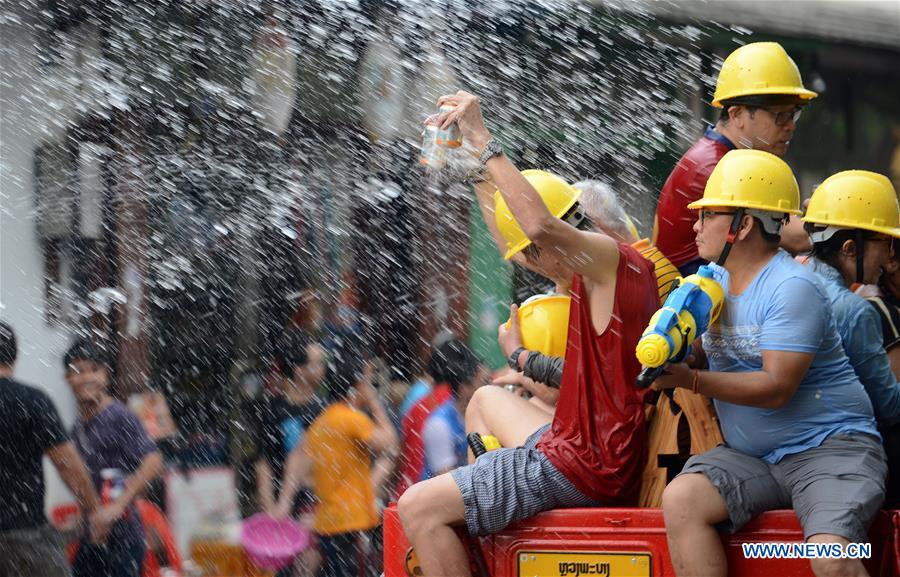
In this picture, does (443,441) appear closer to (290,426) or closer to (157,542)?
(290,426)

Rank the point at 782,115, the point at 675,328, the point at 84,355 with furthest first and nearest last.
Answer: the point at 84,355, the point at 782,115, the point at 675,328

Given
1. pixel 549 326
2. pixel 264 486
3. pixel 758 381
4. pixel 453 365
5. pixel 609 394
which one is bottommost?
pixel 264 486

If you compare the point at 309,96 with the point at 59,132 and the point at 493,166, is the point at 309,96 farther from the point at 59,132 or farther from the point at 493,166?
the point at 493,166

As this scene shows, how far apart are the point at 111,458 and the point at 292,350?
1704 mm

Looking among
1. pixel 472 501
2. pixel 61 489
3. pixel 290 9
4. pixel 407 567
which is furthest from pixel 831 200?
pixel 290 9

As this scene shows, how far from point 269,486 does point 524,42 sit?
4202 mm

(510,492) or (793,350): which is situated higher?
(793,350)

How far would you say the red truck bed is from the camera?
3721 millimetres

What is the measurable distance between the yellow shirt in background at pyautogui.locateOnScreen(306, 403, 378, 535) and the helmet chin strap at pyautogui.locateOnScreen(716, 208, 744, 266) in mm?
3587

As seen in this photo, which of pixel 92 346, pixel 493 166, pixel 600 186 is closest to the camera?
pixel 493 166

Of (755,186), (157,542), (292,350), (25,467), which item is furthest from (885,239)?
(292,350)

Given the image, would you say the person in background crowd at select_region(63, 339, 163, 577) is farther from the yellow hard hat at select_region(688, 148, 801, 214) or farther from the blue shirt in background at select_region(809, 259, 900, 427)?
the blue shirt in background at select_region(809, 259, 900, 427)

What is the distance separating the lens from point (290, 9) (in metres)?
10.3

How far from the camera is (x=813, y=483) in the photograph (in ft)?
12.3
